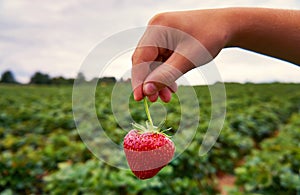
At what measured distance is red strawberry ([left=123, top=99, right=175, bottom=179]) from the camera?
754 mm

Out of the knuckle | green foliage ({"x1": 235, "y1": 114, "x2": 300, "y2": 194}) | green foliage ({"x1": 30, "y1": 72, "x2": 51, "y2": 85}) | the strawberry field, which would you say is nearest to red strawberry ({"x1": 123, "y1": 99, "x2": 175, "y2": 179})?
the knuckle

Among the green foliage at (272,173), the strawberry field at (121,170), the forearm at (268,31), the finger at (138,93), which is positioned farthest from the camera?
the green foliage at (272,173)

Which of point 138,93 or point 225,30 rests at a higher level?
point 225,30

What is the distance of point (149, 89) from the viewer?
28.0 inches

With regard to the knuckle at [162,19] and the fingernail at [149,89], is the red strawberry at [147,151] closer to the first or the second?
the fingernail at [149,89]

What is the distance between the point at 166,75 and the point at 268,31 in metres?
0.38

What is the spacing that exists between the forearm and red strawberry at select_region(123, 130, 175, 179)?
1.04 ft

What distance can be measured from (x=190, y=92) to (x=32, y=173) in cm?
300

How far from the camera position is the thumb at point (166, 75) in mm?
714

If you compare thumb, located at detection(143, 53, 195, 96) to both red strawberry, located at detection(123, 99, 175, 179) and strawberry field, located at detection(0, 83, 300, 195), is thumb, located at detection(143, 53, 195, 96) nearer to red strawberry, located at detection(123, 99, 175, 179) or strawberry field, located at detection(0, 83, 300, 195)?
red strawberry, located at detection(123, 99, 175, 179)

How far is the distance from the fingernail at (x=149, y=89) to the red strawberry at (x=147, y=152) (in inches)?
4.4

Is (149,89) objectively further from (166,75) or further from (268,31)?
(268,31)

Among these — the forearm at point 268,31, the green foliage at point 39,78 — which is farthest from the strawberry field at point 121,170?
the green foliage at point 39,78

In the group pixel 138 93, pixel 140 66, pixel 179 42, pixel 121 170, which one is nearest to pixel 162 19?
pixel 179 42
